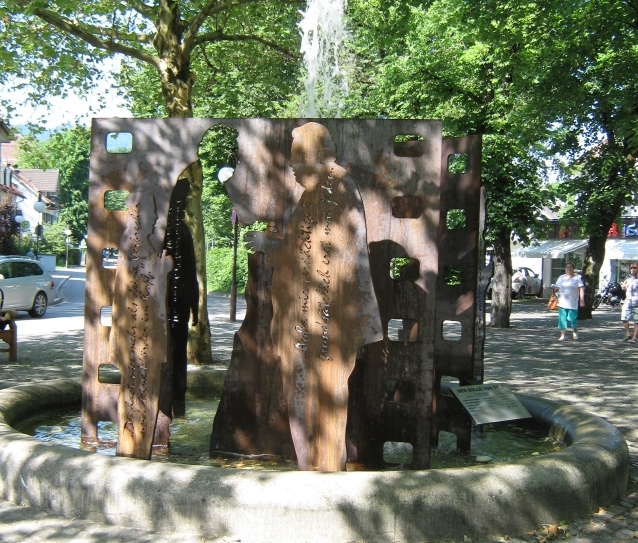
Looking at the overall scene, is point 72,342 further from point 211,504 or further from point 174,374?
point 211,504

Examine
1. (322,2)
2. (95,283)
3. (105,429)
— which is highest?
(322,2)

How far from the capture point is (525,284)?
43719 mm

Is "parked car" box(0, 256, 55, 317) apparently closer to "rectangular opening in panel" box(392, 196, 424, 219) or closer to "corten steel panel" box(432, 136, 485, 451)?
"corten steel panel" box(432, 136, 485, 451)

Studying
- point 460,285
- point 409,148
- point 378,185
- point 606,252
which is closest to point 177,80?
point 460,285

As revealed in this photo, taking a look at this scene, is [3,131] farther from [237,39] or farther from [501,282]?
[237,39]

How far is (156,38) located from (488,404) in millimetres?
7933

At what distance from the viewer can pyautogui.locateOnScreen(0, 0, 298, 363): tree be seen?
11.8 m

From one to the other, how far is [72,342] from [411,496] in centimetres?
1276

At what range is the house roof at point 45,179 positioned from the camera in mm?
85125

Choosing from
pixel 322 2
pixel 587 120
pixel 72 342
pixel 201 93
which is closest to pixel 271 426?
pixel 322 2

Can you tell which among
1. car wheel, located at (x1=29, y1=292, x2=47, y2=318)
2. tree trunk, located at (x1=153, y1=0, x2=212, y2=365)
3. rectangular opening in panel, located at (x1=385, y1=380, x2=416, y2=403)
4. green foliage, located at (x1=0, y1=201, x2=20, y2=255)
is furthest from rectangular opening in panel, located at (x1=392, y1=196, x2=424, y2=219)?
green foliage, located at (x1=0, y1=201, x2=20, y2=255)

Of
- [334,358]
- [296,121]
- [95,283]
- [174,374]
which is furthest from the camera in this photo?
[174,374]

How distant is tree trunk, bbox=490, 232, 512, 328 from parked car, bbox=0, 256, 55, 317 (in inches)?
508

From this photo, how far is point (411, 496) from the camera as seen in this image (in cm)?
433
